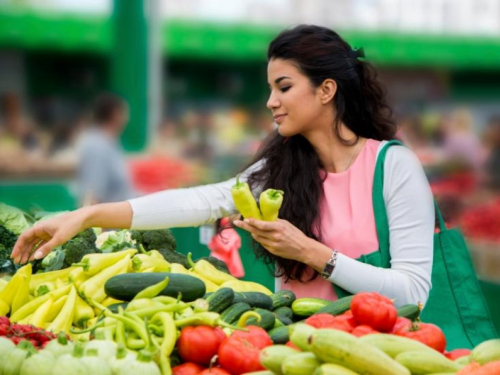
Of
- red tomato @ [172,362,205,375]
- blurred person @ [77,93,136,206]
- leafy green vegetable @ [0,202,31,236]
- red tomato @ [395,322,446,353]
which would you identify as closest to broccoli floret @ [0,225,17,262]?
leafy green vegetable @ [0,202,31,236]

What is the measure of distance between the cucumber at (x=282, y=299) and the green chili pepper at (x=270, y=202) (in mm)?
289

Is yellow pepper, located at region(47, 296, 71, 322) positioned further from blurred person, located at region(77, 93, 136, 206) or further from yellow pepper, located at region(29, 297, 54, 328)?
blurred person, located at region(77, 93, 136, 206)

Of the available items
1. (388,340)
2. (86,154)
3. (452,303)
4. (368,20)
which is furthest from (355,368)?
(368,20)

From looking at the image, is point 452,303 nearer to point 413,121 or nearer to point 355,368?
point 355,368

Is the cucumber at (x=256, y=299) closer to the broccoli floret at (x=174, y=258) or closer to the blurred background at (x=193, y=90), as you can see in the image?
the broccoli floret at (x=174, y=258)

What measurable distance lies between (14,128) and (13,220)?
742 cm

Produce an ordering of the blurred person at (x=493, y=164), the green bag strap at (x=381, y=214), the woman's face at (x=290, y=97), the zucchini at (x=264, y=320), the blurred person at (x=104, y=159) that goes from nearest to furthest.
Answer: the zucchini at (x=264, y=320) → the green bag strap at (x=381, y=214) → the woman's face at (x=290, y=97) → the blurred person at (x=104, y=159) → the blurred person at (x=493, y=164)

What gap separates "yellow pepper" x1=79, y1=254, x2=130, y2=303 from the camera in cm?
313

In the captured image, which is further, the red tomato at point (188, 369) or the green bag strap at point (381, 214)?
the green bag strap at point (381, 214)

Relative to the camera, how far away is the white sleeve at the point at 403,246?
10.4ft

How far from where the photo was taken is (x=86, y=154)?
879cm

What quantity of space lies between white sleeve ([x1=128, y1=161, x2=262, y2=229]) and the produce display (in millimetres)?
140

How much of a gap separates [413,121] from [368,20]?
6.04ft

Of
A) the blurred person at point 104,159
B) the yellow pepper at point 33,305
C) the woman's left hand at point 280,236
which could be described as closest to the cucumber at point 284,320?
the woman's left hand at point 280,236
